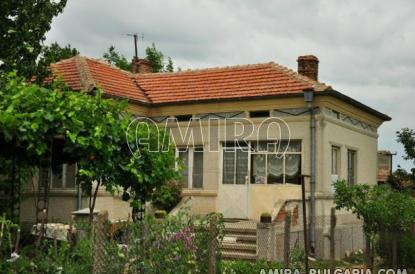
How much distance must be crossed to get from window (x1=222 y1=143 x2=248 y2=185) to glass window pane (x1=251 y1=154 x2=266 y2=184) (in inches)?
10.1

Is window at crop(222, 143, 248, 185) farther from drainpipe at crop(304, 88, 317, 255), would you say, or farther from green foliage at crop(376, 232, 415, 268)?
green foliage at crop(376, 232, 415, 268)

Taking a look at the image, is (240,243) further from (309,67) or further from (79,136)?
(79,136)

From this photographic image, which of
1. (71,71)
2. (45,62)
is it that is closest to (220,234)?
(45,62)

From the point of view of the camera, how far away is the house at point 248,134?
58.2 feet

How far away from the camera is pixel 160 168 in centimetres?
1009

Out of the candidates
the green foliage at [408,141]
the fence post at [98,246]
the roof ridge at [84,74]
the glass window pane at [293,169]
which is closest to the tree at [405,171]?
the green foliage at [408,141]

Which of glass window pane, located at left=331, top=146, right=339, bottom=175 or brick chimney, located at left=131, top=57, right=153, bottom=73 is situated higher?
brick chimney, located at left=131, top=57, right=153, bottom=73

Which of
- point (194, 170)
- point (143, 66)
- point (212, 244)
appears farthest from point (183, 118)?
point (212, 244)

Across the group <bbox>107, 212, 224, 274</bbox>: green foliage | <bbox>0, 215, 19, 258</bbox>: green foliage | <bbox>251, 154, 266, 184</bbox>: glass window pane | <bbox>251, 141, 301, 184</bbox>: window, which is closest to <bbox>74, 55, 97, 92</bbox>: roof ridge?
<bbox>251, 141, 301, 184</bbox>: window

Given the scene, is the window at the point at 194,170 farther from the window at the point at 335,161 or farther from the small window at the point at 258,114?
the window at the point at 335,161

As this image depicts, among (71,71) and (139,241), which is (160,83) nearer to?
(71,71)

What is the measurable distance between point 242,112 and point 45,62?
6360 mm

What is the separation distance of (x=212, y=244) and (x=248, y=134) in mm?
10352

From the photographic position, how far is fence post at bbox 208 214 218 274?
27.7 ft
